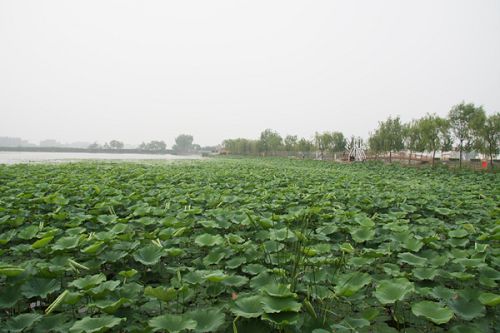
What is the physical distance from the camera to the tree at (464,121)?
1813 centimetres

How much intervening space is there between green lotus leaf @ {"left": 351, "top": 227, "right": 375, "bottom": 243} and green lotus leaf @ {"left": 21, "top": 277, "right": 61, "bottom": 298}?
258 cm

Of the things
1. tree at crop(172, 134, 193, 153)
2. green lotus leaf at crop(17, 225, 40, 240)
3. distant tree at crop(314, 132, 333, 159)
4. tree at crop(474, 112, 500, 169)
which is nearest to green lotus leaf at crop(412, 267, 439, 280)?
green lotus leaf at crop(17, 225, 40, 240)

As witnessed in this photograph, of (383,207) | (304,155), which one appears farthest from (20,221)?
(304,155)

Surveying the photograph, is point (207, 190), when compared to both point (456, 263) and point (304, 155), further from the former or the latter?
point (304, 155)

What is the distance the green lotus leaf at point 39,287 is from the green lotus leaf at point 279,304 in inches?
54.0

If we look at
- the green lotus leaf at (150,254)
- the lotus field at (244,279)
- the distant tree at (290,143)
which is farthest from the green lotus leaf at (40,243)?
the distant tree at (290,143)

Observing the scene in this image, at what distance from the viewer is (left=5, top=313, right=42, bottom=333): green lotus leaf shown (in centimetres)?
159

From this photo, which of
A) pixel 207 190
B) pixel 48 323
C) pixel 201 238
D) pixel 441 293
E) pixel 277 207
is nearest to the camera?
pixel 48 323

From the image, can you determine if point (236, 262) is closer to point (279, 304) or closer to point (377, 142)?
point (279, 304)

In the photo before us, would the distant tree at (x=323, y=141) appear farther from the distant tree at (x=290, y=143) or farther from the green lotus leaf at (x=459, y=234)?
the green lotus leaf at (x=459, y=234)

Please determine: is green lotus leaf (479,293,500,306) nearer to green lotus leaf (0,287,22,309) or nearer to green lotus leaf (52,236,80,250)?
green lotus leaf (0,287,22,309)

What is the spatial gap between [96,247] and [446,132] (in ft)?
75.7

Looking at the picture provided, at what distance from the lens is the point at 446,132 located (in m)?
20.3

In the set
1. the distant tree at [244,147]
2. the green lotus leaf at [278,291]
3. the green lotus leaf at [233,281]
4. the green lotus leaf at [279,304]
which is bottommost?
the green lotus leaf at [233,281]
